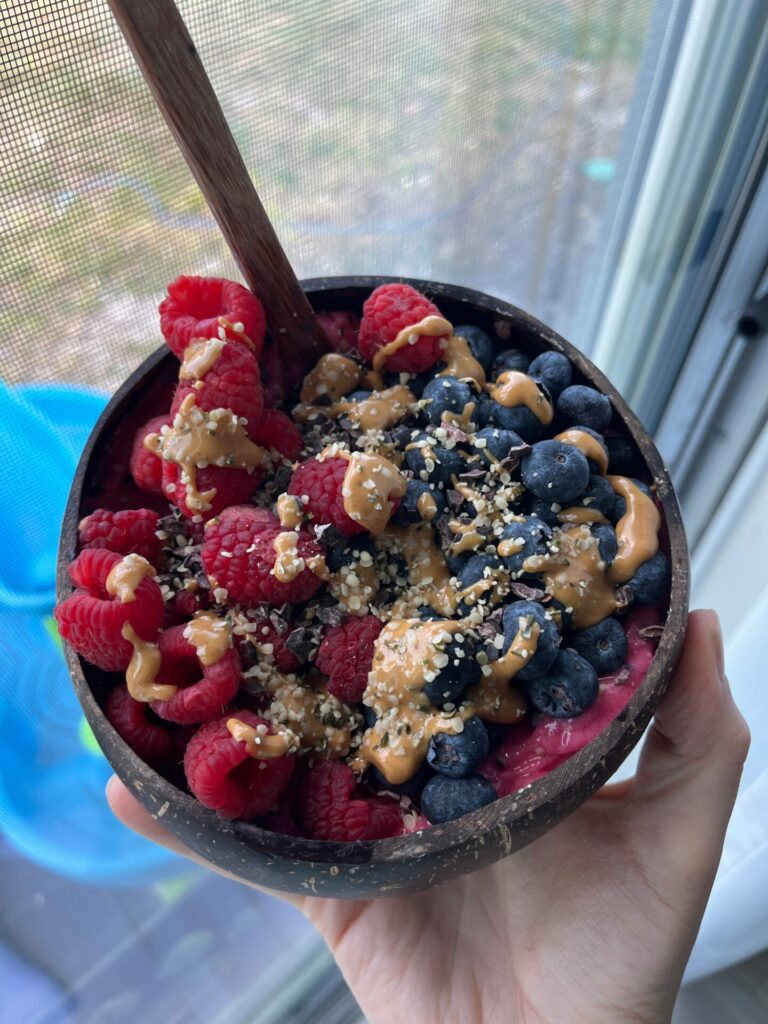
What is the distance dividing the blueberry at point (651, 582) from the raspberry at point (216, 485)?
342 mm

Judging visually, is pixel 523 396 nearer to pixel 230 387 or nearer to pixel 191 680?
pixel 230 387

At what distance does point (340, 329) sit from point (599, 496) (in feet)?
1.04

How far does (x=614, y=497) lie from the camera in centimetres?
72

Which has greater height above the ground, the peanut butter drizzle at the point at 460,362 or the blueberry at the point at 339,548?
the peanut butter drizzle at the point at 460,362

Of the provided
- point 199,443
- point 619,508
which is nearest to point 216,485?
point 199,443

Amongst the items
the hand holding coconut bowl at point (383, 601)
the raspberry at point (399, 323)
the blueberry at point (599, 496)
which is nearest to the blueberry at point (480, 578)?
the hand holding coconut bowl at point (383, 601)

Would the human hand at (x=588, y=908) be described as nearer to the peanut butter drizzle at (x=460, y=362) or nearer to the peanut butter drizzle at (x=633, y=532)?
the peanut butter drizzle at (x=633, y=532)

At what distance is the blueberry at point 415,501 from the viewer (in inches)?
27.2

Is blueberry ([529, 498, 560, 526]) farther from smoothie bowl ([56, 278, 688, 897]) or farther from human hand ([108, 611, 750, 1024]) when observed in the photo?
human hand ([108, 611, 750, 1024])

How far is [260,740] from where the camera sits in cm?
59

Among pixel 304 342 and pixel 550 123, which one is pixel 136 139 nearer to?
pixel 304 342

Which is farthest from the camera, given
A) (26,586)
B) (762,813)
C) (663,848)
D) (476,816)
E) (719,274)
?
(719,274)

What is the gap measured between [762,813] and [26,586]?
986 millimetres

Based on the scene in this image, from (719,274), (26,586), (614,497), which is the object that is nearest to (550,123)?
(719,274)
